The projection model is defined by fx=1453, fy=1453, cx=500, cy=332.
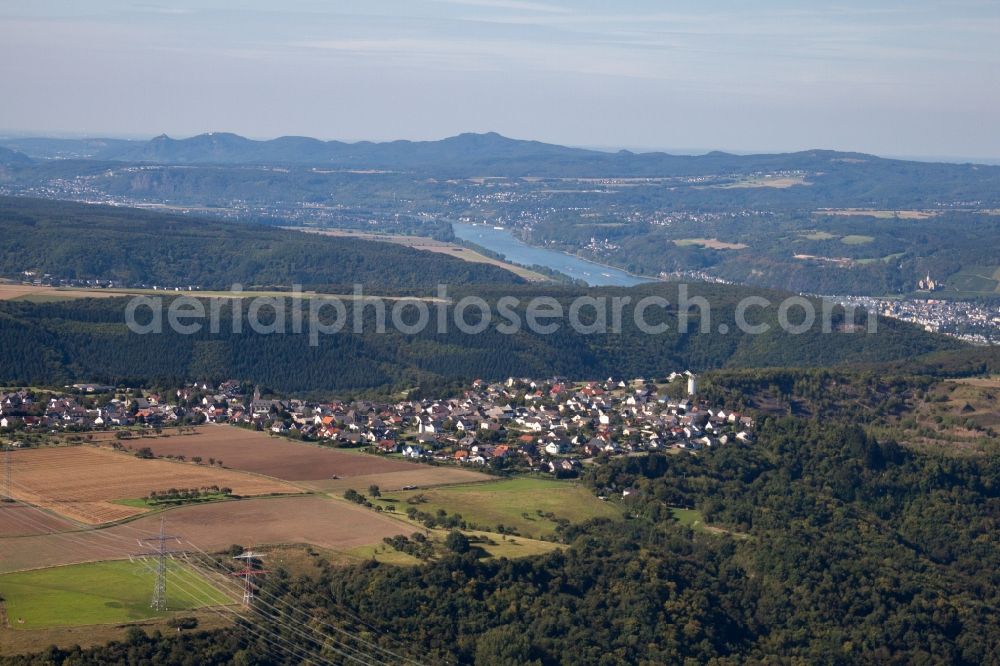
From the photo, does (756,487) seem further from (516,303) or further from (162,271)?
(162,271)

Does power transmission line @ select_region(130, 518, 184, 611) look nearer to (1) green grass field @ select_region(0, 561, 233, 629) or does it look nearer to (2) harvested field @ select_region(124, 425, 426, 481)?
(1) green grass field @ select_region(0, 561, 233, 629)

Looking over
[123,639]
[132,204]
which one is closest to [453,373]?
[123,639]

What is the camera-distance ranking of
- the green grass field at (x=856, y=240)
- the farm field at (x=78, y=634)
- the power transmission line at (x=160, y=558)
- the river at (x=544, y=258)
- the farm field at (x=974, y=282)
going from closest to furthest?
the farm field at (x=78, y=634), the power transmission line at (x=160, y=558), the farm field at (x=974, y=282), the river at (x=544, y=258), the green grass field at (x=856, y=240)

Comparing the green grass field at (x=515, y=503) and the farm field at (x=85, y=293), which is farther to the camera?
the farm field at (x=85, y=293)

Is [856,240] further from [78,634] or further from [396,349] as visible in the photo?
[78,634]

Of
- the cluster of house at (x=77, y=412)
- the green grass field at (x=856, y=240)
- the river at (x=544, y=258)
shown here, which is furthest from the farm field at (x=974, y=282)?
the cluster of house at (x=77, y=412)

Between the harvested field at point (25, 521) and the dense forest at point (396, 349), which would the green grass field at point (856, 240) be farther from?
the harvested field at point (25, 521)
